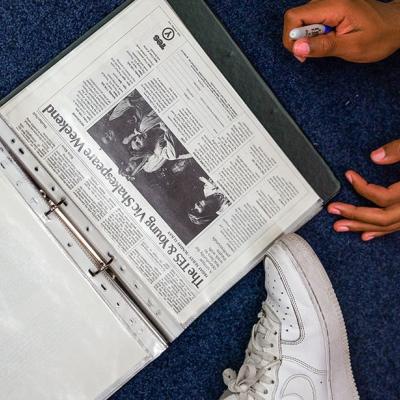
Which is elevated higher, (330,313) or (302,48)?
(302,48)

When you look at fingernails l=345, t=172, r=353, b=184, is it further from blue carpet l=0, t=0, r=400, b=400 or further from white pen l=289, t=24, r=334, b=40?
white pen l=289, t=24, r=334, b=40

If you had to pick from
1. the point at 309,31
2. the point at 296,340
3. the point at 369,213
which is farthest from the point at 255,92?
the point at 296,340

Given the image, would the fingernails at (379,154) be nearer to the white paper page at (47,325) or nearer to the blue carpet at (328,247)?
the blue carpet at (328,247)

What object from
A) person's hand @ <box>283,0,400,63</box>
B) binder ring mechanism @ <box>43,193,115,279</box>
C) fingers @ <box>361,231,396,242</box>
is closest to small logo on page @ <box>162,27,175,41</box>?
person's hand @ <box>283,0,400,63</box>

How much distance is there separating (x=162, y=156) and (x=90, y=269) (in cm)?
17

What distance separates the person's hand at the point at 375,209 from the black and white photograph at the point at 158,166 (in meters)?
0.17

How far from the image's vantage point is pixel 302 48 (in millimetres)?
579

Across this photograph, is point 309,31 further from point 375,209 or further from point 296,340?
point 296,340

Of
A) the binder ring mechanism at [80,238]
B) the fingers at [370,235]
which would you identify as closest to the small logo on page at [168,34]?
the binder ring mechanism at [80,238]

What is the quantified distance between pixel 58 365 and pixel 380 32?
55cm

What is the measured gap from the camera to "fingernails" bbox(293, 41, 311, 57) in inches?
22.7

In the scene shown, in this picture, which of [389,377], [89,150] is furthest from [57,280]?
[389,377]

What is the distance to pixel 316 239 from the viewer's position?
71 cm

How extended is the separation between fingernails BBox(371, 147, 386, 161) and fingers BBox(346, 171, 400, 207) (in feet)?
0.11
